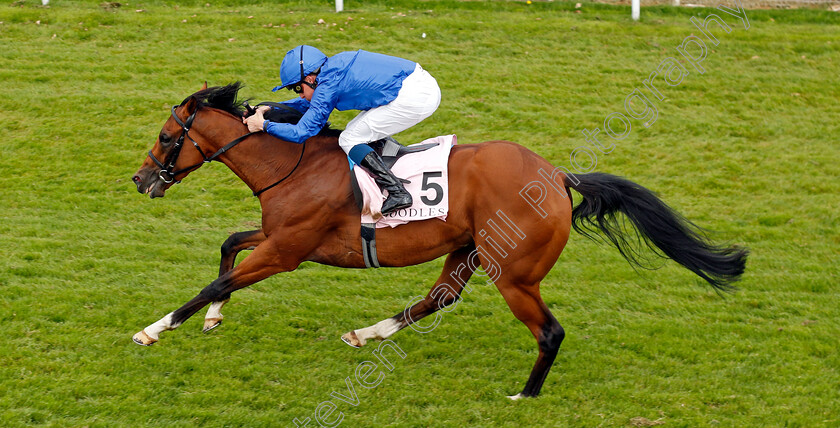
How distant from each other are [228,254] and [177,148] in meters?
0.86

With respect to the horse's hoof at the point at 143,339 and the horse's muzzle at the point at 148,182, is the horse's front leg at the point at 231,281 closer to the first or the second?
the horse's hoof at the point at 143,339

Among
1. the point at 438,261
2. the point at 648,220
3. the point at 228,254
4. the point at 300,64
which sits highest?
the point at 300,64

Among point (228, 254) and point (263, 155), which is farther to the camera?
point (228, 254)

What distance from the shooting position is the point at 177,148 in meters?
5.17

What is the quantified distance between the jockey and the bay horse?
24 centimetres

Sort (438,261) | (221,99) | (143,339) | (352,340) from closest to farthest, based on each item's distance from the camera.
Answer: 1. (143,339)
2. (221,99)
3. (352,340)
4. (438,261)

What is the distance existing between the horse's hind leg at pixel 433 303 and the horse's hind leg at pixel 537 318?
0.57 metres

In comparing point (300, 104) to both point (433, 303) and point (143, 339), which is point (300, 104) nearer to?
point (433, 303)

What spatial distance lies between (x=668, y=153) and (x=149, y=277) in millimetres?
6075

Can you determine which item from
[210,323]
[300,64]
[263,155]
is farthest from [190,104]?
[210,323]

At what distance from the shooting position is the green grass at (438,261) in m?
5.02

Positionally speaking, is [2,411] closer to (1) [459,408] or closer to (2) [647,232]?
(1) [459,408]

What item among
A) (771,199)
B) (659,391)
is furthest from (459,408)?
(771,199)

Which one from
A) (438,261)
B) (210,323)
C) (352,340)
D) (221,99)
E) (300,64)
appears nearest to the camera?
(300,64)
